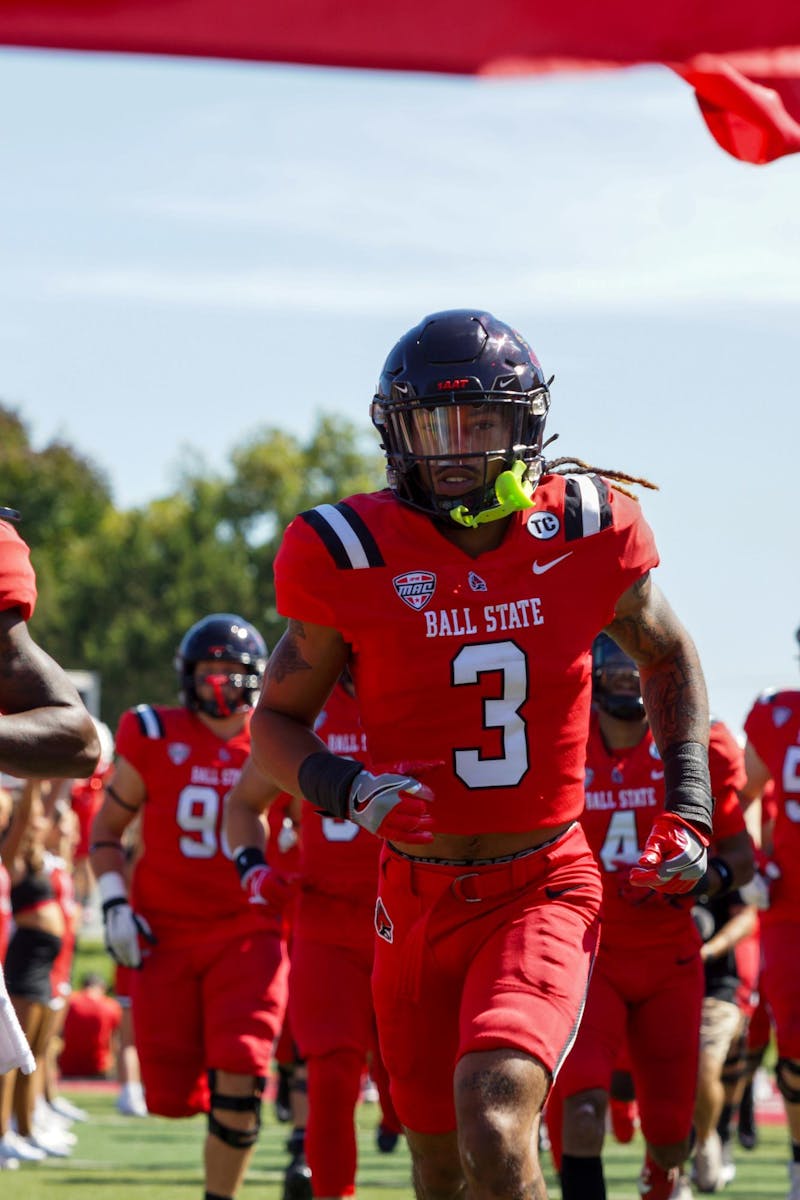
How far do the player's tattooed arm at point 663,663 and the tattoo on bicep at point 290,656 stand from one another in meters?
0.78

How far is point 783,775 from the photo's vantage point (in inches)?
351

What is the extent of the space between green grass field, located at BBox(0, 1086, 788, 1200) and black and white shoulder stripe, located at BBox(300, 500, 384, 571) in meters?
5.16

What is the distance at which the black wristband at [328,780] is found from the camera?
4742mm

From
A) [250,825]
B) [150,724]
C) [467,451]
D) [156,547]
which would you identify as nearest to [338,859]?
[250,825]

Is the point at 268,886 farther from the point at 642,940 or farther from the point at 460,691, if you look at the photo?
the point at 460,691

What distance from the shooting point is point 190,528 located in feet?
170

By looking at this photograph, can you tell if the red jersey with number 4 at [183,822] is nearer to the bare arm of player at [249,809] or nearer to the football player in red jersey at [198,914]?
the football player in red jersey at [198,914]

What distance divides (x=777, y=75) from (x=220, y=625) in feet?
19.4

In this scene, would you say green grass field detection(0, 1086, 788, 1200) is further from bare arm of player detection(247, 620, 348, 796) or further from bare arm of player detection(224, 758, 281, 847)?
bare arm of player detection(247, 620, 348, 796)

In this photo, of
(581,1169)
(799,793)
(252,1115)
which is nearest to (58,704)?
(581,1169)

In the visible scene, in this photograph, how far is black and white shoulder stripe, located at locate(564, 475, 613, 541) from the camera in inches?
200

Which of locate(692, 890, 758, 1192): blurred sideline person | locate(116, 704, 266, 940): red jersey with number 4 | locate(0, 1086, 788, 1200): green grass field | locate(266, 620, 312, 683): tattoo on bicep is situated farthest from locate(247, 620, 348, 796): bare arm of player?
locate(0, 1086, 788, 1200): green grass field

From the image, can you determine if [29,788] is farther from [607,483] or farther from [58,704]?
[58,704]

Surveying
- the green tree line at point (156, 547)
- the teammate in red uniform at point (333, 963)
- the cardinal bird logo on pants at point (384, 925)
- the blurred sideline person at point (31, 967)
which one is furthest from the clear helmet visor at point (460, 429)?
the green tree line at point (156, 547)
